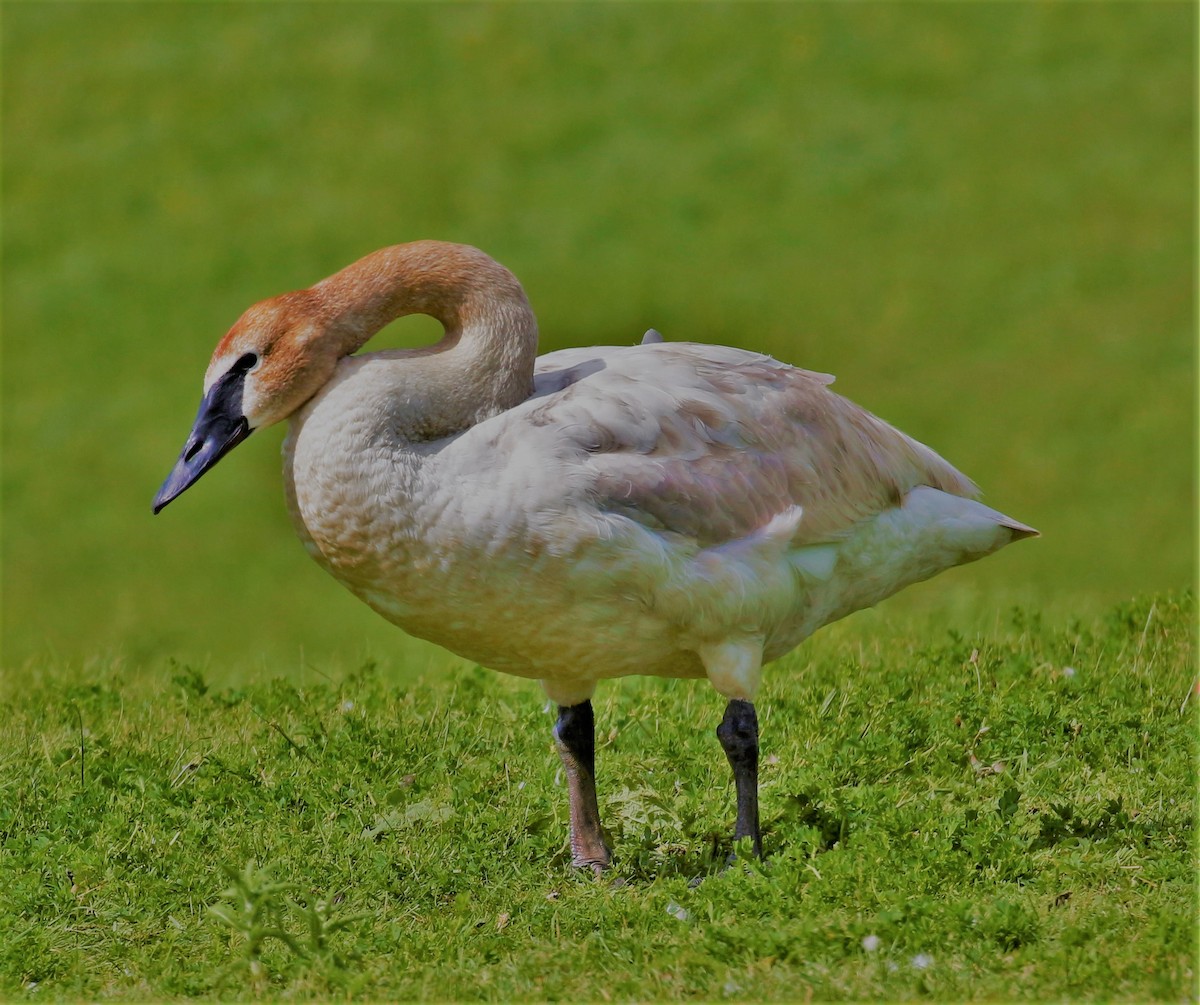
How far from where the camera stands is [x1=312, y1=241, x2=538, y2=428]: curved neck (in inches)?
202

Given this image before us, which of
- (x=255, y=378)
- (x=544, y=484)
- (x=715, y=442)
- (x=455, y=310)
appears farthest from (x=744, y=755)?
(x=255, y=378)

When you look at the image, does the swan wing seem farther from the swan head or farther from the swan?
the swan head

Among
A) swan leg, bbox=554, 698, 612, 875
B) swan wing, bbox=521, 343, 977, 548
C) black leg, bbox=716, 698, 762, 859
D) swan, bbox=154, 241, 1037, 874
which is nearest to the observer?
swan, bbox=154, 241, 1037, 874

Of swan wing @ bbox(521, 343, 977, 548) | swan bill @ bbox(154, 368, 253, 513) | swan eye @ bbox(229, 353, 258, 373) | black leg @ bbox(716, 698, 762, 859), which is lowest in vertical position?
black leg @ bbox(716, 698, 762, 859)

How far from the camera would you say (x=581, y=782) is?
227 inches

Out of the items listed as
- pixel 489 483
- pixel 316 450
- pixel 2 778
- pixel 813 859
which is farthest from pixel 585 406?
pixel 2 778

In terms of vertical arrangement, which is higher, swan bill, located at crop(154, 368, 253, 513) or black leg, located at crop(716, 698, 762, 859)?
swan bill, located at crop(154, 368, 253, 513)

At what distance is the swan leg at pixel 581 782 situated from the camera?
5.73m

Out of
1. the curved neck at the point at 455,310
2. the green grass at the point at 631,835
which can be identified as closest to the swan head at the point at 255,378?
the curved neck at the point at 455,310

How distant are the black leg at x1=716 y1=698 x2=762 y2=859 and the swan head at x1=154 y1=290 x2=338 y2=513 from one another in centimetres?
173

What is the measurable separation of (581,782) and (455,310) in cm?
172

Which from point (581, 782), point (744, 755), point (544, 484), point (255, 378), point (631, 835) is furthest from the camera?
point (631, 835)

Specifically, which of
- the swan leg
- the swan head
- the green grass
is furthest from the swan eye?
the swan leg

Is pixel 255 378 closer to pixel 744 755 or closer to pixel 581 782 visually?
pixel 581 782
